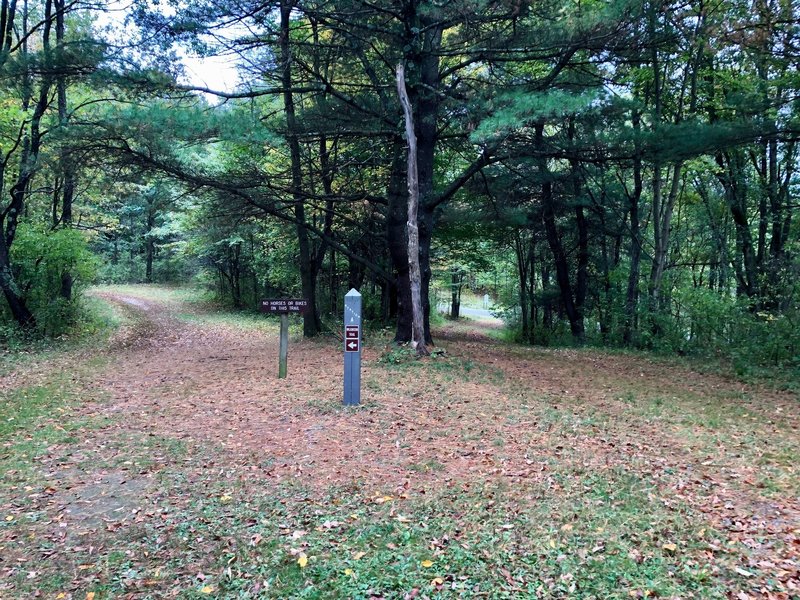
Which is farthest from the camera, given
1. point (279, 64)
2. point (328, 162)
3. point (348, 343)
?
point (328, 162)

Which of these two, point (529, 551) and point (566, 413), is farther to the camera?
point (566, 413)

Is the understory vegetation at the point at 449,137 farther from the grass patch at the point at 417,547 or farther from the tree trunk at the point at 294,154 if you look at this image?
the grass patch at the point at 417,547

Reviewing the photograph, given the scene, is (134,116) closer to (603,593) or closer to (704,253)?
(603,593)

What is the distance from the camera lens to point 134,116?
8.13 m

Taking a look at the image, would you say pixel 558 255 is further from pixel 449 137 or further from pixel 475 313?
pixel 475 313

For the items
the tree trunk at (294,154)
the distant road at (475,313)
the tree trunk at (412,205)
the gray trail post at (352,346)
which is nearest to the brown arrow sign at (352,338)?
the gray trail post at (352,346)

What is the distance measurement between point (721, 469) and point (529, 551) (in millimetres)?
2409

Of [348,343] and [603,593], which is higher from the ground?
[348,343]

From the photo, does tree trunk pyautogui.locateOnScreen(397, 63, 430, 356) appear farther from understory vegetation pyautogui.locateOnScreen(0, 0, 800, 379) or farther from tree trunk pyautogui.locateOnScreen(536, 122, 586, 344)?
tree trunk pyautogui.locateOnScreen(536, 122, 586, 344)

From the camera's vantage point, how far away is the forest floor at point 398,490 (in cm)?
307

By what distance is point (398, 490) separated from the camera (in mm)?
4199

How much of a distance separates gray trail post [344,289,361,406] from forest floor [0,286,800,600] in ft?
0.78

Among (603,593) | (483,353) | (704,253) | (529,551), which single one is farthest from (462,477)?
(704,253)

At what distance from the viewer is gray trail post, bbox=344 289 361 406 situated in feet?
20.6
